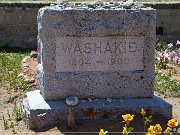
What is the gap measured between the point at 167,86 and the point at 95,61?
5.76 feet

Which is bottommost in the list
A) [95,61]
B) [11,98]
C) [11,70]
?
[11,98]

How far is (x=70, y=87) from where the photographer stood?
5441mm

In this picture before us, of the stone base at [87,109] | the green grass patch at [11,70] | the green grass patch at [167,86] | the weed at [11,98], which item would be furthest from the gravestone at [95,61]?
the green grass patch at [11,70]

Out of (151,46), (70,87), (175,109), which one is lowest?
(175,109)

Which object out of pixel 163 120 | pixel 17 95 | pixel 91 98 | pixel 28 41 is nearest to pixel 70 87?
pixel 91 98

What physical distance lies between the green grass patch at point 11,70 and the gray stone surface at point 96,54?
5.02ft

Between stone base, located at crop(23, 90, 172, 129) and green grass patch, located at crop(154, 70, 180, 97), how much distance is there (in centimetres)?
117

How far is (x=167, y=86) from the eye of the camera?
689cm

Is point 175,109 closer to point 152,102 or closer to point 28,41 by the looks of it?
point 152,102

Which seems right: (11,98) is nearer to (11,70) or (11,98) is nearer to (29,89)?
(29,89)

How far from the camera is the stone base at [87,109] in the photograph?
5289mm

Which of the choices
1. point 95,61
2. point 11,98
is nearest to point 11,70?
point 11,98

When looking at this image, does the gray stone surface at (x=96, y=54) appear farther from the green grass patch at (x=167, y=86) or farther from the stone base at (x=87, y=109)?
the green grass patch at (x=167, y=86)

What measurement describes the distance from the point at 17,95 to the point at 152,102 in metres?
1.95
